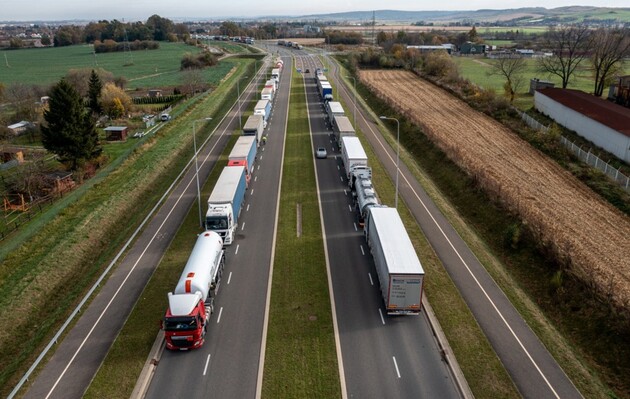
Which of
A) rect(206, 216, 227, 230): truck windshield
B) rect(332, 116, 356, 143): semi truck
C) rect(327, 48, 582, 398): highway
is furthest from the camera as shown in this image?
rect(332, 116, 356, 143): semi truck

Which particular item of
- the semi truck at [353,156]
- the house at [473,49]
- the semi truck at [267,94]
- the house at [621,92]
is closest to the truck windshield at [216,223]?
the semi truck at [353,156]

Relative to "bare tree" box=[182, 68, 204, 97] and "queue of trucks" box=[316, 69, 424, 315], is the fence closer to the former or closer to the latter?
"queue of trucks" box=[316, 69, 424, 315]

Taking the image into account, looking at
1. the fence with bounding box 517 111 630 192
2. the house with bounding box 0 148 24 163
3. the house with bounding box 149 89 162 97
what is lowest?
the fence with bounding box 517 111 630 192

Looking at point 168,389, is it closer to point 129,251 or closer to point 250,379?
point 250,379

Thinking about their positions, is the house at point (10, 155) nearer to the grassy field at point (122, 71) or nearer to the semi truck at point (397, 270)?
the semi truck at point (397, 270)

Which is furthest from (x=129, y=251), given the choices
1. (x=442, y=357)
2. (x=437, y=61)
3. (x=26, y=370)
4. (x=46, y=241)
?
(x=437, y=61)

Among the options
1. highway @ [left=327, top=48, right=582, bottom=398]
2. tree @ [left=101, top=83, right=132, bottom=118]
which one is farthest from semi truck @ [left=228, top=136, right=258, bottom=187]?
tree @ [left=101, top=83, right=132, bottom=118]
